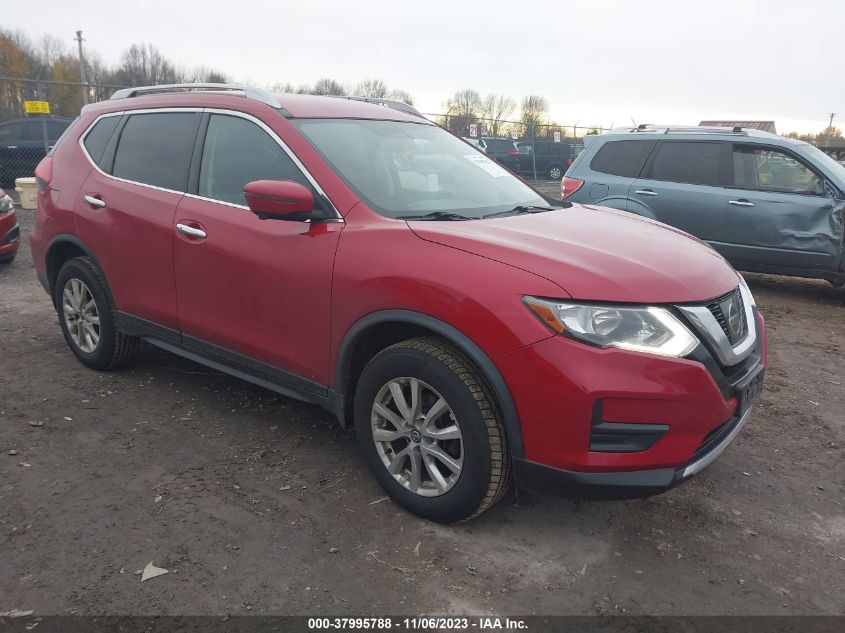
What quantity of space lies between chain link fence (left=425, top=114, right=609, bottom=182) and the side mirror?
20.5m

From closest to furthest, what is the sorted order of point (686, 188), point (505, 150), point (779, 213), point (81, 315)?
point (81, 315) < point (779, 213) < point (686, 188) < point (505, 150)

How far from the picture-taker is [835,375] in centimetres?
509

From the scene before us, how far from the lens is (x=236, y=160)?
12.1 feet

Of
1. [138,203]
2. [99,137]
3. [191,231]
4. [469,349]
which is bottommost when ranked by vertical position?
[469,349]

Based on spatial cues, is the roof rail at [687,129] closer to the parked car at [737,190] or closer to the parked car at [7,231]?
the parked car at [737,190]

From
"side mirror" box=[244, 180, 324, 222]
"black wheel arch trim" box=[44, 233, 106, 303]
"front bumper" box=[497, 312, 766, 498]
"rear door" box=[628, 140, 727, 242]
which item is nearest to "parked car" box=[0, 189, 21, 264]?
"black wheel arch trim" box=[44, 233, 106, 303]

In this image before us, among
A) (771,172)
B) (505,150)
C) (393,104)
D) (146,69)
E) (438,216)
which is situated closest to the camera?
(438,216)

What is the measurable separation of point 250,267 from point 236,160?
2.18 ft

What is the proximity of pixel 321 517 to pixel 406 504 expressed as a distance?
0.38 m

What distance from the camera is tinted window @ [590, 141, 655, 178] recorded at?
26.2 ft

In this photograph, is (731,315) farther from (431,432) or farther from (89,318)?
(89,318)

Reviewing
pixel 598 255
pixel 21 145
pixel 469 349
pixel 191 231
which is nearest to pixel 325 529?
pixel 469 349

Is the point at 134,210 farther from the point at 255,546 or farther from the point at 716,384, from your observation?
the point at 716,384

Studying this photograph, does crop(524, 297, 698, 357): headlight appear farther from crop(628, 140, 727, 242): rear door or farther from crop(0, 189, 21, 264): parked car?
crop(0, 189, 21, 264): parked car
